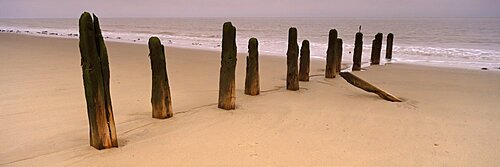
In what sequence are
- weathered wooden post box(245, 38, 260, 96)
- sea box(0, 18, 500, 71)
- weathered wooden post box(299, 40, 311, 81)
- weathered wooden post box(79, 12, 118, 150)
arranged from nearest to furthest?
weathered wooden post box(79, 12, 118, 150)
weathered wooden post box(245, 38, 260, 96)
weathered wooden post box(299, 40, 311, 81)
sea box(0, 18, 500, 71)

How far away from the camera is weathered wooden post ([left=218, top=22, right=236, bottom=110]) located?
5.59m

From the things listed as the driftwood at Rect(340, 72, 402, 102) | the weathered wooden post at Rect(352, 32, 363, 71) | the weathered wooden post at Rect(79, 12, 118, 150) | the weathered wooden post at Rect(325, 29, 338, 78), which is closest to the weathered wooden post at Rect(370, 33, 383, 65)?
the weathered wooden post at Rect(352, 32, 363, 71)

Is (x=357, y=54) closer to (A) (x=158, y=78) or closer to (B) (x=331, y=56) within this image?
(B) (x=331, y=56)

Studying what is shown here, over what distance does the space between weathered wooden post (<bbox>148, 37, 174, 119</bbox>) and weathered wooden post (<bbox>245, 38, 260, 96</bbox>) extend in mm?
2020

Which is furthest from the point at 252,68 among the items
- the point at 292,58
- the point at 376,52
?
the point at 376,52

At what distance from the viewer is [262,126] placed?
5.07 m

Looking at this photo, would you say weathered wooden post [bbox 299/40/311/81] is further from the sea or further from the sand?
the sea

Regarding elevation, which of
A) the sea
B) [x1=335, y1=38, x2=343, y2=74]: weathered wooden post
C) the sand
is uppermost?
[x1=335, y1=38, x2=343, y2=74]: weathered wooden post

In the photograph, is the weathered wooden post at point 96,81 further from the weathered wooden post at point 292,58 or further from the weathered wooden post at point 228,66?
the weathered wooden post at point 292,58

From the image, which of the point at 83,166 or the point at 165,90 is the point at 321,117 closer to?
the point at 165,90

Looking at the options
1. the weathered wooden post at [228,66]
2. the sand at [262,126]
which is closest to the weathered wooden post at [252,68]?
the sand at [262,126]

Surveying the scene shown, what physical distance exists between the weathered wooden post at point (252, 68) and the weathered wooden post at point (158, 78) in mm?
2020

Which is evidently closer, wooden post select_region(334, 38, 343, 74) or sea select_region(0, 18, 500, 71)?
wooden post select_region(334, 38, 343, 74)

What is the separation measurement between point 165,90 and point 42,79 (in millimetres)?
4659
